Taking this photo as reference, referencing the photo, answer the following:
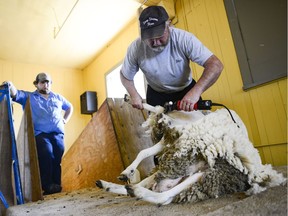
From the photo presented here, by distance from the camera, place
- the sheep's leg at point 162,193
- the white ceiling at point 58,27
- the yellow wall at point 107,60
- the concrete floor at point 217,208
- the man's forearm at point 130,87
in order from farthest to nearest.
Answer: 1. the yellow wall at point 107,60
2. the white ceiling at point 58,27
3. the man's forearm at point 130,87
4. the sheep's leg at point 162,193
5. the concrete floor at point 217,208

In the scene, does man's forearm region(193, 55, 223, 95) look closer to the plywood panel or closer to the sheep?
the sheep

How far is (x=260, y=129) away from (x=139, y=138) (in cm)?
116

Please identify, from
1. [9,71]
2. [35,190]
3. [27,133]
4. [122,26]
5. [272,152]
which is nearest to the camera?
[35,190]

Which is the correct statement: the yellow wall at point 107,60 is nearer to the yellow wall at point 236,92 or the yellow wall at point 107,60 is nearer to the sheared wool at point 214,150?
the yellow wall at point 236,92

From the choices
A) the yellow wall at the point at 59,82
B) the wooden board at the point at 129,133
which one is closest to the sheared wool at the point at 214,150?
the wooden board at the point at 129,133

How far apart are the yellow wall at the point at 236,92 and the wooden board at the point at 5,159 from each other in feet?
6.60

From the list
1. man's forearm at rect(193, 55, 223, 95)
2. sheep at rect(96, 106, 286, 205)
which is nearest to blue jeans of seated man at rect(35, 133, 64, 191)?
sheep at rect(96, 106, 286, 205)

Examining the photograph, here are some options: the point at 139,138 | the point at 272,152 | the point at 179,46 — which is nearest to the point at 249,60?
the point at 272,152

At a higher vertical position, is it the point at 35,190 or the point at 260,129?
the point at 260,129

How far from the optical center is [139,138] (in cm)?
230

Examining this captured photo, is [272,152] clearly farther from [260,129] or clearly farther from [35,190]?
[35,190]

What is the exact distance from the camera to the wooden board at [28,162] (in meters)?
1.73

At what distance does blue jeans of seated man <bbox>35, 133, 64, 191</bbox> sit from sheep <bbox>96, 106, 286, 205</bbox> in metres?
1.41

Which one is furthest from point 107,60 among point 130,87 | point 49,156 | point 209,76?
point 209,76
